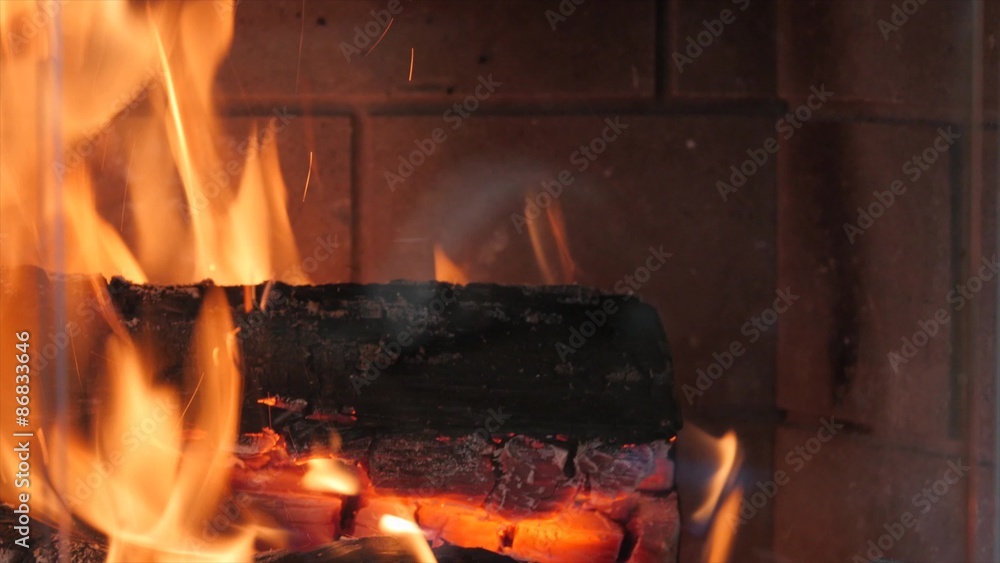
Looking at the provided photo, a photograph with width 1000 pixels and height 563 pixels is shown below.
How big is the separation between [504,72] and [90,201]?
870 millimetres

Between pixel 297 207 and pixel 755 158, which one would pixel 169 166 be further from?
pixel 755 158

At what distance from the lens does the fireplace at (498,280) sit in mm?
1170

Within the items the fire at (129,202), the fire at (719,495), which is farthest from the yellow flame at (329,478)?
the fire at (719,495)

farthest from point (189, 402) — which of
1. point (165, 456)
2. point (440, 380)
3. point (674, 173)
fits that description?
point (674, 173)

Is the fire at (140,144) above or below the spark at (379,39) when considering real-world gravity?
below

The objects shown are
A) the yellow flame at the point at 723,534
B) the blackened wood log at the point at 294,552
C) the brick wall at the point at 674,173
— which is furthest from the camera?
the yellow flame at the point at 723,534

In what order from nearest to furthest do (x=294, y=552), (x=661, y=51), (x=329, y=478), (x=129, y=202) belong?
(x=294, y=552), (x=329, y=478), (x=661, y=51), (x=129, y=202)

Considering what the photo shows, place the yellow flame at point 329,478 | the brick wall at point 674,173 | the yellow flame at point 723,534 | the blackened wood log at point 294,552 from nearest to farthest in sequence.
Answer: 1. the blackened wood log at point 294,552
2. the yellow flame at point 329,478
3. the brick wall at point 674,173
4. the yellow flame at point 723,534

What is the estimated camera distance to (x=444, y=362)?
3.79ft

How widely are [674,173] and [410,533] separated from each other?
2.66 ft

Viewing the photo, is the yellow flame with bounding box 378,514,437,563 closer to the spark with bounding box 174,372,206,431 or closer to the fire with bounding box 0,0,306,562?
the fire with bounding box 0,0,306,562

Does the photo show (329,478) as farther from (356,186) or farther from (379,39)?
(379,39)

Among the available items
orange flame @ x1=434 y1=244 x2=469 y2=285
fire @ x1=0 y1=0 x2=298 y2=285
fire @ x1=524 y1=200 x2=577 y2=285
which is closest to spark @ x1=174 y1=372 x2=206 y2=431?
fire @ x1=0 y1=0 x2=298 y2=285

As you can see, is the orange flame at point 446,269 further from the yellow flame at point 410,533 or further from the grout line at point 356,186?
the yellow flame at point 410,533
